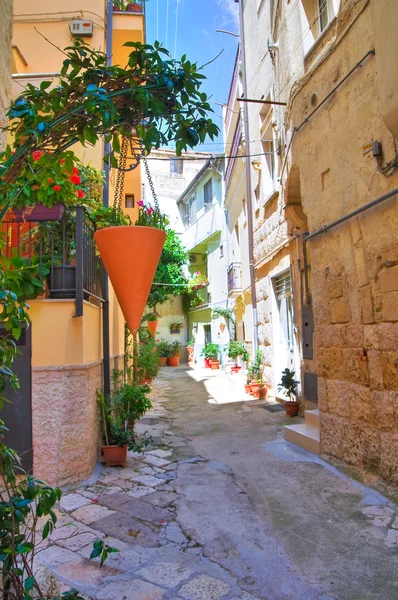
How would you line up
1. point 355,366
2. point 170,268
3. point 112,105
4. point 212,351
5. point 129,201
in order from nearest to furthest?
point 112,105 < point 355,366 < point 129,201 < point 212,351 < point 170,268

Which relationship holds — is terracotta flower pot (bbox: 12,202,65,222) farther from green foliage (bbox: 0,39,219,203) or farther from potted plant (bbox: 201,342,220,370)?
potted plant (bbox: 201,342,220,370)

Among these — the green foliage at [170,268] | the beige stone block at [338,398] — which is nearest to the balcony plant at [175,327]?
the green foliage at [170,268]

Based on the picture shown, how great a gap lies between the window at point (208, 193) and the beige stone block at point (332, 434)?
15.1m

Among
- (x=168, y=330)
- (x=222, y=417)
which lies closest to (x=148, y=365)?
(x=222, y=417)

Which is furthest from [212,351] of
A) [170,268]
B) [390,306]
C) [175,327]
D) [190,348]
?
[390,306]

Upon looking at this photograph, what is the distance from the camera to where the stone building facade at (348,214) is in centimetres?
367

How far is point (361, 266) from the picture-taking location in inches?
163

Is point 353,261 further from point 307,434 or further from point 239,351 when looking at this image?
point 239,351

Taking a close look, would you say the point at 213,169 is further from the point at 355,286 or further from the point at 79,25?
the point at 355,286

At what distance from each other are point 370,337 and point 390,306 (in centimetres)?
42

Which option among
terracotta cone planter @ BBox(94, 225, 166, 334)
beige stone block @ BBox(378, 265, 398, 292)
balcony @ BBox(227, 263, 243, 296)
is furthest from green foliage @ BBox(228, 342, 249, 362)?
beige stone block @ BBox(378, 265, 398, 292)

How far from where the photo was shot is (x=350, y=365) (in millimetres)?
4309

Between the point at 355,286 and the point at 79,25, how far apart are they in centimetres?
586

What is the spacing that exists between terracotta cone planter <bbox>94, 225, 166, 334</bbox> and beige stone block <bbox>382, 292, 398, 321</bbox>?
2.06 meters
